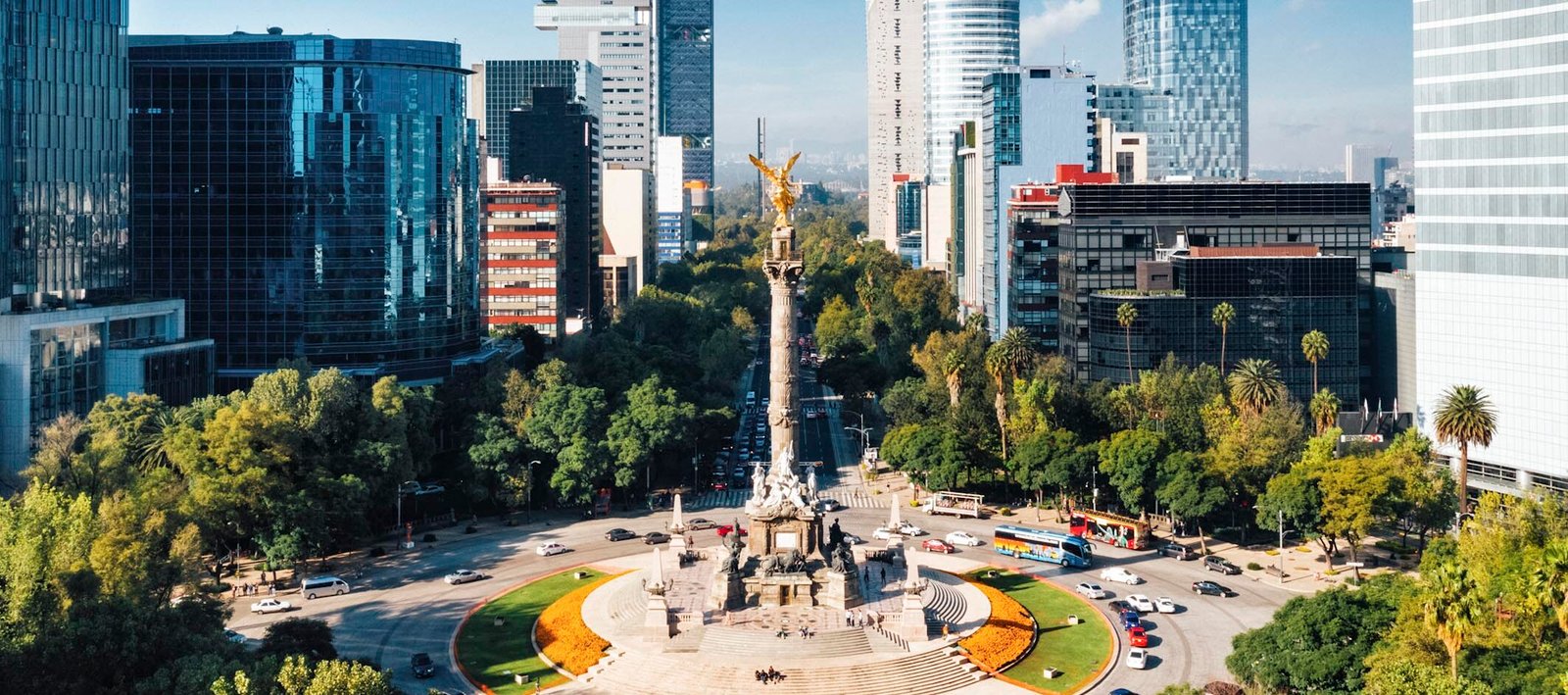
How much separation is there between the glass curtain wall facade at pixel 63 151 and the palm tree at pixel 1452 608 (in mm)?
111506

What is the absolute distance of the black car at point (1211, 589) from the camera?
10906cm

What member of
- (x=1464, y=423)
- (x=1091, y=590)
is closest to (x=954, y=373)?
(x=1091, y=590)

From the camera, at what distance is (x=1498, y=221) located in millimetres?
127938

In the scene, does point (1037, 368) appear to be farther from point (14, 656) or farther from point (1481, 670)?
point (14, 656)

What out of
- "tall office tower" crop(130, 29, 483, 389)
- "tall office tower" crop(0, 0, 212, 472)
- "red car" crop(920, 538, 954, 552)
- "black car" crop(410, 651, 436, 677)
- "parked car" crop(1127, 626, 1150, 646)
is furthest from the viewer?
"tall office tower" crop(130, 29, 483, 389)

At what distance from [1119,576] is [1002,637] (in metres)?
20.0

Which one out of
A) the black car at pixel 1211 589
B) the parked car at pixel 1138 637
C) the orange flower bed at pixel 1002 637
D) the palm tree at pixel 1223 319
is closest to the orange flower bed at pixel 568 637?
the orange flower bed at pixel 1002 637

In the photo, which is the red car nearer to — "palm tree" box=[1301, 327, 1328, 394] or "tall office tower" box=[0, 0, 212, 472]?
"palm tree" box=[1301, 327, 1328, 394]

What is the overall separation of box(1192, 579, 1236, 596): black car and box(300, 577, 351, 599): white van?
63717 millimetres

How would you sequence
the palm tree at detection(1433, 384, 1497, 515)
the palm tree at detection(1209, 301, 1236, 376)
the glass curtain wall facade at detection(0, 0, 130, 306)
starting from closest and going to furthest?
the palm tree at detection(1433, 384, 1497, 515) → the glass curtain wall facade at detection(0, 0, 130, 306) → the palm tree at detection(1209, 301, 1236, 376)

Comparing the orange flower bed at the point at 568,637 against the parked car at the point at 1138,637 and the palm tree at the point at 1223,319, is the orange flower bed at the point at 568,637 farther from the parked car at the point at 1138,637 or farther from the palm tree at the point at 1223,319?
the palm tree at the point at 1223,319

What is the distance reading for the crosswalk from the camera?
145 metres

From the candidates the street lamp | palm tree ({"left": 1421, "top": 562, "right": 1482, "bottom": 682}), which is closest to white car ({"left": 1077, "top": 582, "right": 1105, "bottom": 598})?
palm tree ({"left": 1421, "top": 562, "right": 1482, "bottom": 682})

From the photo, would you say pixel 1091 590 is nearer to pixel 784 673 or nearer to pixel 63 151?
pixel 784 673
